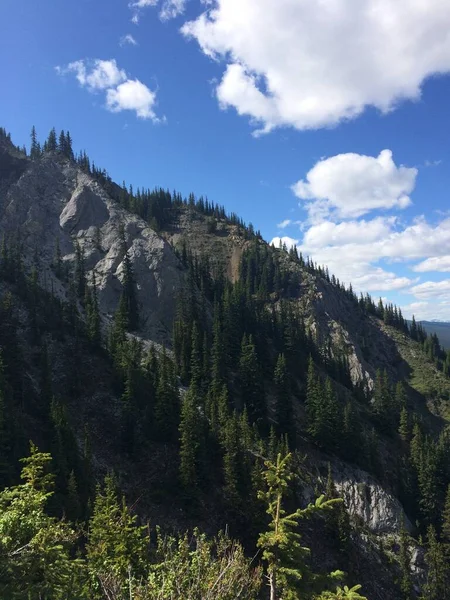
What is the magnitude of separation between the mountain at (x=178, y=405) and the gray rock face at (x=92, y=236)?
637mm

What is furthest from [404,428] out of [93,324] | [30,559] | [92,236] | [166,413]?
[92,236]

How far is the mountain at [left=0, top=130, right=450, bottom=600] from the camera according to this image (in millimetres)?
48875

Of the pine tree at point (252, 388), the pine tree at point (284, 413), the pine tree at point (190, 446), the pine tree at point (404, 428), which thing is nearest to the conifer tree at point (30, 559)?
the pine tree at point (190, 446)

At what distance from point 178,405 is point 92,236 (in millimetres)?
94933

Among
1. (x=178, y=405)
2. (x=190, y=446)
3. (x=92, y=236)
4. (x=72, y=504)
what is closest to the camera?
(x=72, y=504)

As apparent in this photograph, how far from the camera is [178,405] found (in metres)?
61.4

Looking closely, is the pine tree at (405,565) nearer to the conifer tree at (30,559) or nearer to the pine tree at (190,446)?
the pine tree at (190,446)

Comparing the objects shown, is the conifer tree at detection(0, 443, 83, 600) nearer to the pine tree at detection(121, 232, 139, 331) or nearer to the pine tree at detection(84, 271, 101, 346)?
the pine tree at detection(84, 271, 101, 346)

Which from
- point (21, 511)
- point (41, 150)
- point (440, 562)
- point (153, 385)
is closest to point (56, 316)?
point (153, 385)

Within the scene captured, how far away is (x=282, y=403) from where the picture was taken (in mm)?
77750

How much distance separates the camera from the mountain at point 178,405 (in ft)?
160

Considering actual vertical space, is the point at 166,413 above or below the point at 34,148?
below

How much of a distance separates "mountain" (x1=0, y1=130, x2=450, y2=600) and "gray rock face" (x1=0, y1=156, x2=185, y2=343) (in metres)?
0.64

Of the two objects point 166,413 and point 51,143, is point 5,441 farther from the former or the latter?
point 51,143
